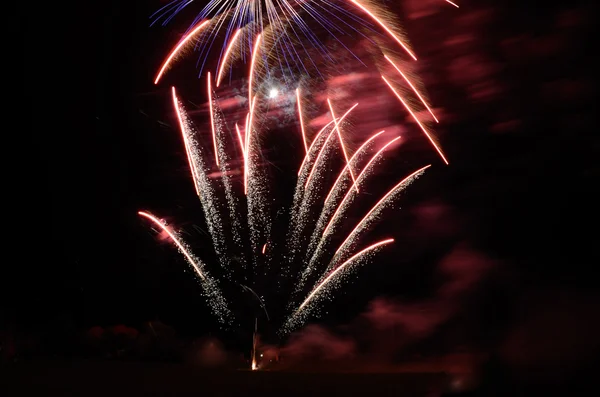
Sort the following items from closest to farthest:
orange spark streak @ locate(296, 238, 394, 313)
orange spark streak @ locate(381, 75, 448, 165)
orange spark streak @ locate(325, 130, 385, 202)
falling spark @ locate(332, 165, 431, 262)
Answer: orange spark streak @ locate(381, 75, 448, 165), falling spark @ locate(332, 165, 431, 262), orange spark streak @ locate(325, 130, 385, 202), orange spark streak @ locate(296, 238, 394, 313)

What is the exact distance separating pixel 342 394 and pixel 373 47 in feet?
11.0

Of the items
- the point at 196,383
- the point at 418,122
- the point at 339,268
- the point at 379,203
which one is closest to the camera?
the point at 418,122

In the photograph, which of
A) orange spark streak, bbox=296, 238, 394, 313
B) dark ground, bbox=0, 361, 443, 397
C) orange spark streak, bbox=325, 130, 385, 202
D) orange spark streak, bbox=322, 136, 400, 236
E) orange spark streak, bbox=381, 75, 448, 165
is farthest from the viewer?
orange spark streak, bbox=296, 238, 394, 313

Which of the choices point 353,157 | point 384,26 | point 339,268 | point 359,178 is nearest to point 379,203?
point 359,178

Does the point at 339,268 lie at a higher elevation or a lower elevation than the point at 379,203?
lower

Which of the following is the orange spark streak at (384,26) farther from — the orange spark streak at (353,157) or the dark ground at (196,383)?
the dark ground at (196,383)

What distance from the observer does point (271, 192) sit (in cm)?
1198

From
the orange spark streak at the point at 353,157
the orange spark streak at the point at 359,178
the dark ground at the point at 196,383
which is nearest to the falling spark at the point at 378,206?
the orange spark streak at the point at 359,178

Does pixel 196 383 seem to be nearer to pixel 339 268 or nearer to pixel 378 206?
pixel 378 206

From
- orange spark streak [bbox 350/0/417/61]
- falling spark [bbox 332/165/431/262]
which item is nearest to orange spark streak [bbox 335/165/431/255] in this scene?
falling spark [bbox 332/165/431/262]

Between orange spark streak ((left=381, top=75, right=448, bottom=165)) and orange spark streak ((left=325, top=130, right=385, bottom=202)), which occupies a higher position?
orange spark streak ((left=381, top=75, right=448, bottom=165))

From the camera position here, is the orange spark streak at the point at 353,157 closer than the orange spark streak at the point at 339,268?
Yes

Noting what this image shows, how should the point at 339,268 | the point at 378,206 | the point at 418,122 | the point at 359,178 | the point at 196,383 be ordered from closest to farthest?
the point at 418,122 → the point at 196,383 → the point at 378,206 → the point at 359,178 → the point at 339,268

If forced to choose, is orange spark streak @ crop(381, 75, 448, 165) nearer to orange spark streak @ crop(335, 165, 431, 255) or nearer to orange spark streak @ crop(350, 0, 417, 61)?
orange spark streak @ crop(335, 165, 431, 255)
